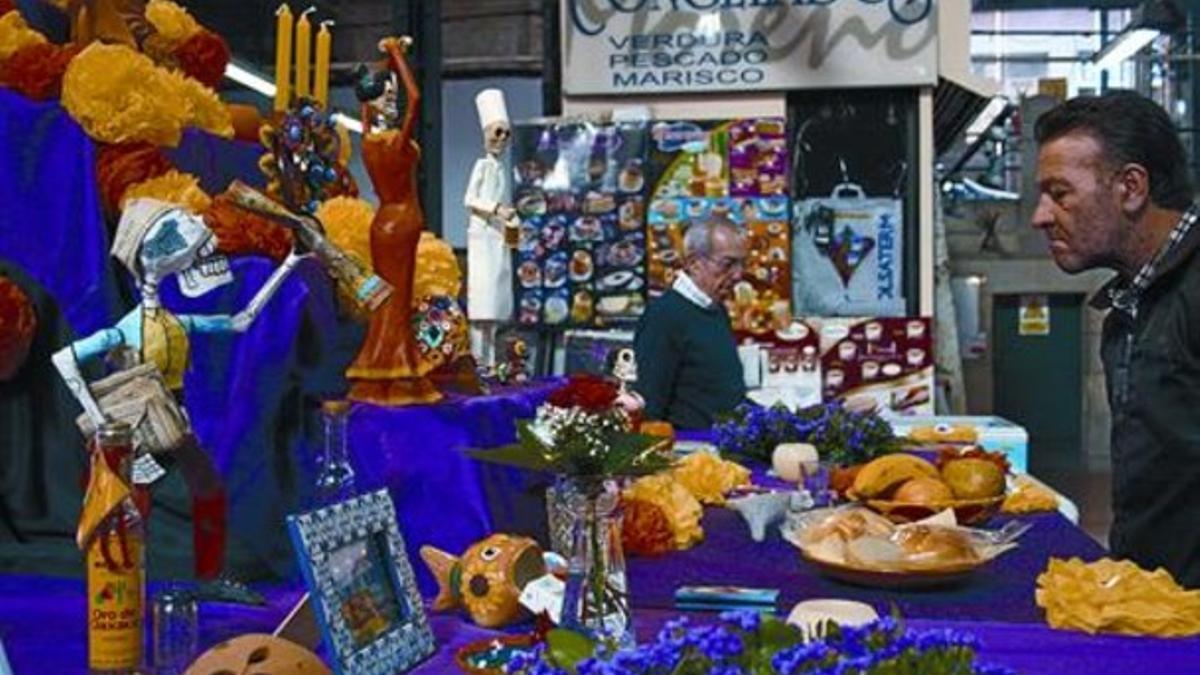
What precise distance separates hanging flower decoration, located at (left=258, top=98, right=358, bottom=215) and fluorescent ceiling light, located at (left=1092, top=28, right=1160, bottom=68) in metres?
9.31

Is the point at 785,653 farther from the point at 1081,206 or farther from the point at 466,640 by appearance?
the point at 1081,206

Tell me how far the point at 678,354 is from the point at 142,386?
2.48 metres

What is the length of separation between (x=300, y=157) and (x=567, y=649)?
3.86ft

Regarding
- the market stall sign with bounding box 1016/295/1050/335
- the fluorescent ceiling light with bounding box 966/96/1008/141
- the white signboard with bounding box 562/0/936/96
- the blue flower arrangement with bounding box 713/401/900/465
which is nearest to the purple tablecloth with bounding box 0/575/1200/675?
the blue flower arrangement with bounding box 713/401/900/465

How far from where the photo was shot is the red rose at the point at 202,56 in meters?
2.27

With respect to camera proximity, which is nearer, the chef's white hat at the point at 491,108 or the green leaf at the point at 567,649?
the green leaf at the point at 567,649

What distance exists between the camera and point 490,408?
1.96 m

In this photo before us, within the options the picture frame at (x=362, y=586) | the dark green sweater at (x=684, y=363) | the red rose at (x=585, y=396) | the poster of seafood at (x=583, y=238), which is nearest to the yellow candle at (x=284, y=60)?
the red rose at (x=585, y=396)

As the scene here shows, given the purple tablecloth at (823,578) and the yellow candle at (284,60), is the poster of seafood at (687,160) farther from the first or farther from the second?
the yellow candle at (284,60)

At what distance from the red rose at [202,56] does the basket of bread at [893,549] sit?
117cm

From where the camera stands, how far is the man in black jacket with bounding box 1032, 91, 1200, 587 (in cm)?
215

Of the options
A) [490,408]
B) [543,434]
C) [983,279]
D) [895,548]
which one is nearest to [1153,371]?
[895,548]

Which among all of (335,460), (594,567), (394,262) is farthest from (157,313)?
(594,567)

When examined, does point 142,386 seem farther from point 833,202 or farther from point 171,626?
point 833,202
